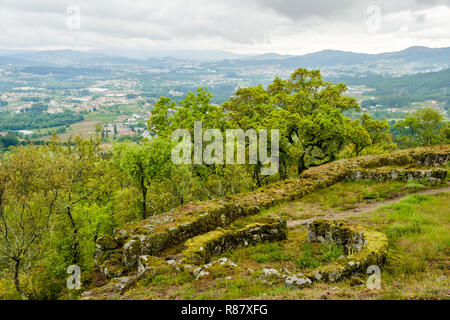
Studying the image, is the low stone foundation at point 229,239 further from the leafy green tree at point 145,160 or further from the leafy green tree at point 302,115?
the leafy green tree at point 302,115

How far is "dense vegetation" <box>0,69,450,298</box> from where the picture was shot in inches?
681

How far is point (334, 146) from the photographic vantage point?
1243 inches

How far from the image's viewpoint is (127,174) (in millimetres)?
22859

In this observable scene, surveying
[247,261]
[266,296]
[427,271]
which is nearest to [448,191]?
[427,271]

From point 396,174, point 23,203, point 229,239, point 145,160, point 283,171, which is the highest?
point 145,160

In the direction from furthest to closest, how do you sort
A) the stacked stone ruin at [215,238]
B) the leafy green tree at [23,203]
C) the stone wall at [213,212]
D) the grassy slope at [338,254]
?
the leafy green tree at [23,203] < the stone wall at [213,212] < the stacked stone ruin at [215,238] < the grassy slope at [338,254]

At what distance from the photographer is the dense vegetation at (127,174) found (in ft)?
56.7

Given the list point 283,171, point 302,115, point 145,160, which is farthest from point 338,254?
point 283,171

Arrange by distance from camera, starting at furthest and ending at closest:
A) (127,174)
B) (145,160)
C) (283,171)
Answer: (283,171)
(127,174)
(145,160)

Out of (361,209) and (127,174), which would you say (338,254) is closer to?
(361,209)

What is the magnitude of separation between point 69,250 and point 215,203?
12044mm

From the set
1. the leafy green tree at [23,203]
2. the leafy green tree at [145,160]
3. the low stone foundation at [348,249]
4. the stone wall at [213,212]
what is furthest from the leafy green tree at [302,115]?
the leafy green tree at [23,203]

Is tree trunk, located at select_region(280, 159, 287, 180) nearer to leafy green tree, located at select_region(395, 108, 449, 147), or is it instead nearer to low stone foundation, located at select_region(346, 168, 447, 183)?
low stone foundation, located at select_region(346, 168, 447, 183)

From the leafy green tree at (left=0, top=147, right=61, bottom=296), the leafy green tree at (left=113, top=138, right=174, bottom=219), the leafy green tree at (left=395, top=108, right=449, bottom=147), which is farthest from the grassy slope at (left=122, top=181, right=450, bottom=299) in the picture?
the leafy green tree at (left=395, top=108, right=449, bottom=147)
